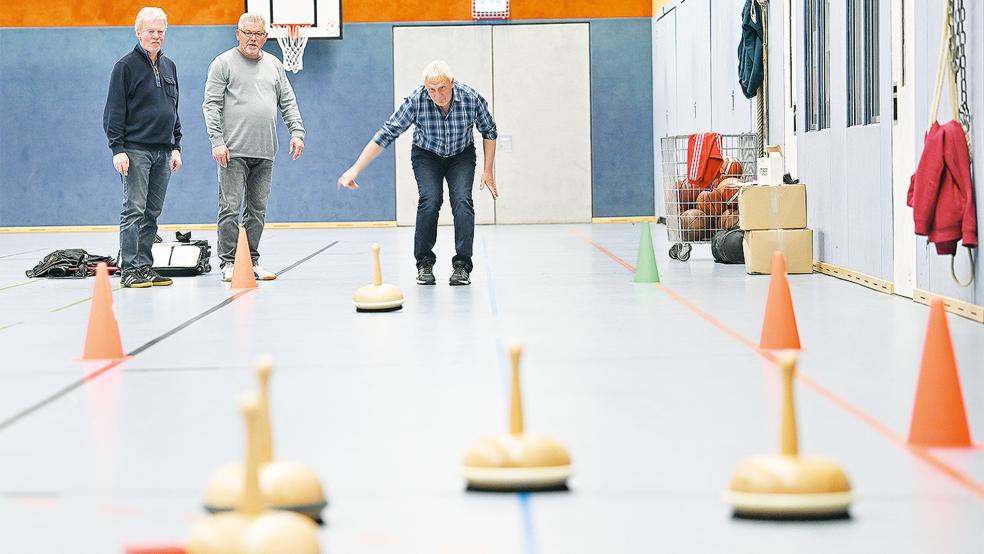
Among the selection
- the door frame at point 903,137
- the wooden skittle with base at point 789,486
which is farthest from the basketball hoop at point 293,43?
the wooden skittle with base at point 789,486

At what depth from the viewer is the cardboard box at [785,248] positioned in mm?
9141

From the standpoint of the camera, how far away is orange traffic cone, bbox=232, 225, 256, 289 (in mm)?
8625

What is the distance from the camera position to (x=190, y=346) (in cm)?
579

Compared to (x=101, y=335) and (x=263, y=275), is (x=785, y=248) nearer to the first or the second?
(x=263, y=275)

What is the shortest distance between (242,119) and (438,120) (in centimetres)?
162

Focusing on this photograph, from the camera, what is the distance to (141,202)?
28.2 feet

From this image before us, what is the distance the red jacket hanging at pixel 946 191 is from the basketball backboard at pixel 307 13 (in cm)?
1344

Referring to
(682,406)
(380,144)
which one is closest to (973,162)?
(682,406)

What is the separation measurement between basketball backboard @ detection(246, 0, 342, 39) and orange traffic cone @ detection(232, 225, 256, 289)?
10.3 meters

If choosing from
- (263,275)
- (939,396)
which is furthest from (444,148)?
(939,396)

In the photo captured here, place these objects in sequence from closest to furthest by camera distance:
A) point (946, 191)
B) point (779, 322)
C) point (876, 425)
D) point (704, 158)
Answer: point (876, 425), point (779, 322), point (946, 191), point (704, 158)

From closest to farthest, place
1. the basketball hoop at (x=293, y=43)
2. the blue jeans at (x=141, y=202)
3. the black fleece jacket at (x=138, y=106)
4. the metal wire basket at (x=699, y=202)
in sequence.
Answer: the black fleece jacket at (x=138, y=106) → the blue jeans at (x=141, y=202) → the metal wire basket at (x=699, y=202) → the basketball hoop at (x=293, y=43)

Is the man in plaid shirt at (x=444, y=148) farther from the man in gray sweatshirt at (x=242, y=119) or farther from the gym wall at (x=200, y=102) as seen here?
the gym wall at (x=200, y=102)

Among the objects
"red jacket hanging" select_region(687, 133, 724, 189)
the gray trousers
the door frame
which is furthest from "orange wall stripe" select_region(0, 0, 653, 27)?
the door frame
